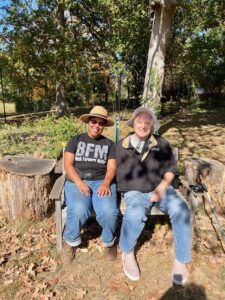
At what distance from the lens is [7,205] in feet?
14.6

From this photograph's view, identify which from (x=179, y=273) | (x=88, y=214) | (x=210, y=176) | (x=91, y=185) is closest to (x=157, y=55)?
(x=210, y=176)

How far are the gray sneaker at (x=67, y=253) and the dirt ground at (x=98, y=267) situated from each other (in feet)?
0.23

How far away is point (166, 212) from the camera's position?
3.54 metres

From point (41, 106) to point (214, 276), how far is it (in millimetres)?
24500

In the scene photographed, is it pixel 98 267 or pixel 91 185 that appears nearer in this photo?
pixel 98 267

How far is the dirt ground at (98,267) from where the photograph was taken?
317cm

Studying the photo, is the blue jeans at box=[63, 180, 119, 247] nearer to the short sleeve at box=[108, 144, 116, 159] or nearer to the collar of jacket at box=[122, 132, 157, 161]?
the short sleeve at box=[108, 144, 116, 159]

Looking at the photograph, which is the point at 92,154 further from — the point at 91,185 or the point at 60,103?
the point at 60,103

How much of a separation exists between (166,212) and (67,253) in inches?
46.6

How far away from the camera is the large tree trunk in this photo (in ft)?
29.1

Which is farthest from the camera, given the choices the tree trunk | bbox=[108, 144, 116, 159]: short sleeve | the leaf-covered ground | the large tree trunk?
the tree trunk

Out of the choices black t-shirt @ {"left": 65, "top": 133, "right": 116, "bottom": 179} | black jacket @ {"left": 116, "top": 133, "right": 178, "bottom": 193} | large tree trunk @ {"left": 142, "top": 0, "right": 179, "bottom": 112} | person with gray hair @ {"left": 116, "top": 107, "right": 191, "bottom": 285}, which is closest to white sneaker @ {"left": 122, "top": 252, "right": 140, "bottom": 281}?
person with gray hair @ {"left": 116, "top": 107, "right": 191, "bottom": 285}

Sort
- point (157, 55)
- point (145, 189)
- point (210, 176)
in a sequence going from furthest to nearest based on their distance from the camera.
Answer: point (157, 55) < point (210, 176) < point (145, 189)

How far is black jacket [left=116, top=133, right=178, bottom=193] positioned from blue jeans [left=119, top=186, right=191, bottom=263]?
12cm
